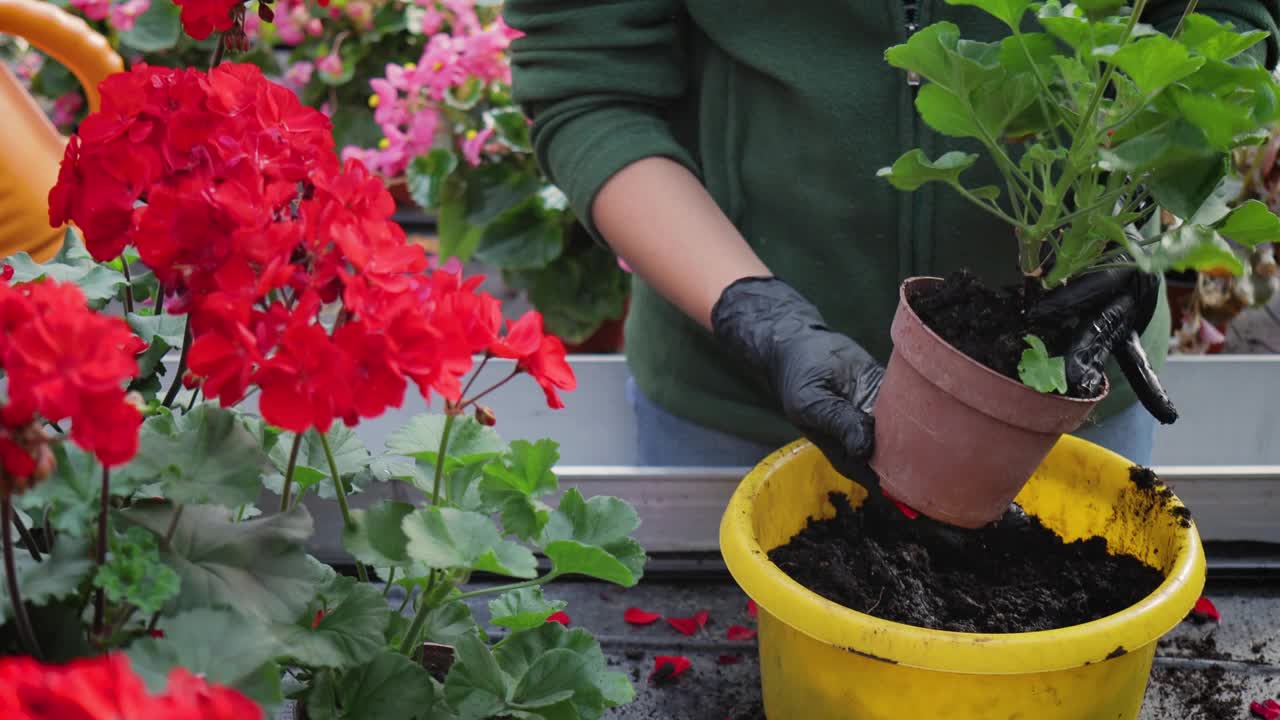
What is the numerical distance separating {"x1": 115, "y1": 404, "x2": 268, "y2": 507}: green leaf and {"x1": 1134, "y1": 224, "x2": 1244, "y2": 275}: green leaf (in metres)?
0.49

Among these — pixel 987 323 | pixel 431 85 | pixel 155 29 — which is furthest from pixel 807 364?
pixel 155 29

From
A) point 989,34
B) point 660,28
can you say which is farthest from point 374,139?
point 989,34

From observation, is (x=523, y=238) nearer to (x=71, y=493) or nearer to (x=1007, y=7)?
(x=1007, y=7)

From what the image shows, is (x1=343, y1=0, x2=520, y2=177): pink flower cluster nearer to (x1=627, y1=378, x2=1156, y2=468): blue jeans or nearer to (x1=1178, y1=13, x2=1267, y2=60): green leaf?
(x1=627, y1=378, x2=1156, y2=468): blue jeans

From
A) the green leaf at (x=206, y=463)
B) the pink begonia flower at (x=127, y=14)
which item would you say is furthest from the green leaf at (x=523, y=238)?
the green leaf at (x=206, y=463)

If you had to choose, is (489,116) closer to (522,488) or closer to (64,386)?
(522,488)

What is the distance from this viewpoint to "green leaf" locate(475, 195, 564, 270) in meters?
2.06

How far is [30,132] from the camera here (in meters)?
0.99

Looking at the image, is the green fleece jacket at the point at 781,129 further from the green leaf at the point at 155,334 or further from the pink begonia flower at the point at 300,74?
the pink begonia flower at the point at 300,74

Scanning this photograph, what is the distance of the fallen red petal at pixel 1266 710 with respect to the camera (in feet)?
2.78

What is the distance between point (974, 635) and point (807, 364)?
281 mm

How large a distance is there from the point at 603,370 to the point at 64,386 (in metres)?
1.15

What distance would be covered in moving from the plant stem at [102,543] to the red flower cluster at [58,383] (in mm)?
43

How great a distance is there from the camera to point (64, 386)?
389mm
